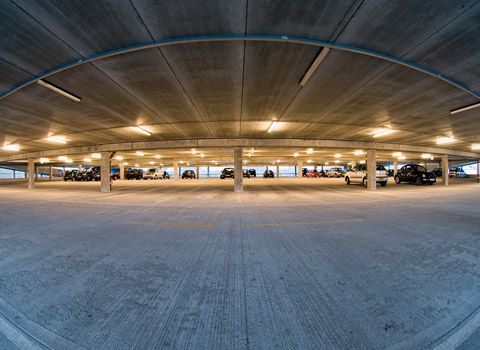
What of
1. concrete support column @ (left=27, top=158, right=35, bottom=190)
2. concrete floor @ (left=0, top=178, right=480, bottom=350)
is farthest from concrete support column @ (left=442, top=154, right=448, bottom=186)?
concrete support column @ (left=27, top=158, right=35, bottom=190)

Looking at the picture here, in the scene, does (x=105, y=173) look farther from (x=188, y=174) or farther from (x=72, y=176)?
(x=72, y=176)

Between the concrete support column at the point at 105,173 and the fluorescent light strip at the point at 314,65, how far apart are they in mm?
15527

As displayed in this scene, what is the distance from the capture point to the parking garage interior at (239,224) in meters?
1.73

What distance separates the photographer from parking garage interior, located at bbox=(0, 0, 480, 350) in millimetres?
1733

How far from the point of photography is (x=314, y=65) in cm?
446

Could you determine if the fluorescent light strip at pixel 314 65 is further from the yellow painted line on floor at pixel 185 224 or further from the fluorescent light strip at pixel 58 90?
the fluorescent light strip at pixel 58 90

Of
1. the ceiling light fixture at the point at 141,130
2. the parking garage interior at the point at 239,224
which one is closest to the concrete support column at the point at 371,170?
the parking garage interior at the point at 239,224

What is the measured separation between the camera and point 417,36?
3.67 m

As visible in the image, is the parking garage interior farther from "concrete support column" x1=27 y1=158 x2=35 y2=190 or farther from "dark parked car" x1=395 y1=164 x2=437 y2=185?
"concrete support column" x1=27 y1=158 x2=35 y2=190

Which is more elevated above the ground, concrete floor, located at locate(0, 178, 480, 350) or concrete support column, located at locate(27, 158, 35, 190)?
concrete support column, located at locate(27, 158, 35, 190)

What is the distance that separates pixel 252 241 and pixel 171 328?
230 centimetres

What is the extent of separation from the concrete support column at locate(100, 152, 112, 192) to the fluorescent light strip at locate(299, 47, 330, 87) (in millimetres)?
15527

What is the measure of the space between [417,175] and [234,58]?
22274 millimetres

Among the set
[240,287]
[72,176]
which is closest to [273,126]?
[240,287]
